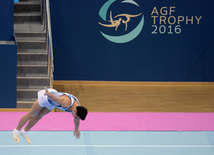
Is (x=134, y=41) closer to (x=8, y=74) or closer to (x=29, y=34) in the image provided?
(x=29, y=34)

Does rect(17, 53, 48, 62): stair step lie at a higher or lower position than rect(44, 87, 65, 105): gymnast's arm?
lower

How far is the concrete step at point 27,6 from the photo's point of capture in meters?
8.06

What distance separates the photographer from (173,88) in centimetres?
898

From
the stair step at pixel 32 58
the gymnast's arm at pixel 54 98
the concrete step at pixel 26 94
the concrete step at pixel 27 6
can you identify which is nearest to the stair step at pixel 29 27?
the concrete step at pixel 27 6

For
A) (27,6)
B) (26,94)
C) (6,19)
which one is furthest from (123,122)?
(27,6)

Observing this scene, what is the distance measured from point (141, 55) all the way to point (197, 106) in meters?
2.57

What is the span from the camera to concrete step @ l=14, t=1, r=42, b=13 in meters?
8.06

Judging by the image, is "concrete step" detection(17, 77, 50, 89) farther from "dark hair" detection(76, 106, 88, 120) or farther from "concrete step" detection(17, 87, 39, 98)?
"dark hair" detection(76, 106, 88, 120)

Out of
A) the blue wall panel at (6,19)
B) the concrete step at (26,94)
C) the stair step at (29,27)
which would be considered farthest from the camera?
the stair step at (29,27)

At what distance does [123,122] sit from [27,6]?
413 cm

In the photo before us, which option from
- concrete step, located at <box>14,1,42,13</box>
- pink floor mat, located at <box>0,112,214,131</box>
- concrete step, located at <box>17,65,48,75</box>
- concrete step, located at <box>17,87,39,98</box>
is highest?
concrete step, located at <box>14,1,42,13</box>

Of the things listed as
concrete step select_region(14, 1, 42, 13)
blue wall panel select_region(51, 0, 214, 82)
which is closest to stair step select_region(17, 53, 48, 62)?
concrete step select_region(14, 1, 42, 13)

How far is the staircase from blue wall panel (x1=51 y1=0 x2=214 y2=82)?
89 centimetres

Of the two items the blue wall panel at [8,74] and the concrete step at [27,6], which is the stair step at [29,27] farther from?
the blue wall panel at [8,74]
